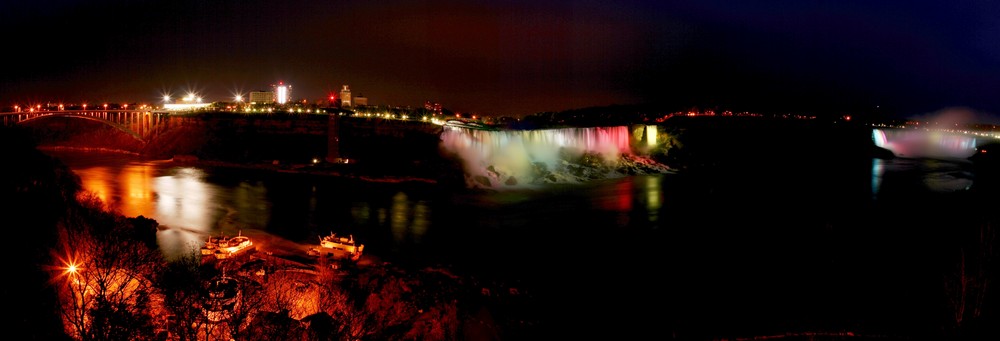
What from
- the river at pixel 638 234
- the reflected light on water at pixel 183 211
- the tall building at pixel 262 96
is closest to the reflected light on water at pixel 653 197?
the river at pixel 638 234

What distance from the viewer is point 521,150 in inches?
1176

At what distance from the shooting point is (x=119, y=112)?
37.7 meters

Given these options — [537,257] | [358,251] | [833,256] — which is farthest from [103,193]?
[833,256]

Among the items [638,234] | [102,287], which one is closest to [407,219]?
[638,234]

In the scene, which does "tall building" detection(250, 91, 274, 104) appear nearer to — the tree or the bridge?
the bridge

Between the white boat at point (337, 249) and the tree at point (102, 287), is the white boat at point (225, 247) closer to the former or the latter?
the white boat at point (337, 249)

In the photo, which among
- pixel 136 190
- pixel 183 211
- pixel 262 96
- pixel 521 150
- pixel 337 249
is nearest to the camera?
pixel 337 249

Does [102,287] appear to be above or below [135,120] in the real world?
below

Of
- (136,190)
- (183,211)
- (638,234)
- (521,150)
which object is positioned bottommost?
(638,234)

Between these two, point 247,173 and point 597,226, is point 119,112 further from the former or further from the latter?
point 597,226

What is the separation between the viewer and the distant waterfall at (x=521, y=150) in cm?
2655

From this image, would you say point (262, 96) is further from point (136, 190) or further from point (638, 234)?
point (638, 234)

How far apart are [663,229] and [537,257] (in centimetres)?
486

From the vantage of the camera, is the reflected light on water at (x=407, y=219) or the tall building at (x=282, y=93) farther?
the tall building at (x=282, y=93)
